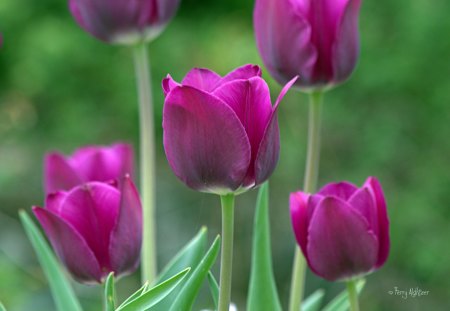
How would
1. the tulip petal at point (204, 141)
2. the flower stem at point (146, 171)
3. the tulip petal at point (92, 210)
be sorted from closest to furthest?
the tulip petal at point (204, 141), the tulip petal at point (92, 210), the flower stem at point (146, 171)

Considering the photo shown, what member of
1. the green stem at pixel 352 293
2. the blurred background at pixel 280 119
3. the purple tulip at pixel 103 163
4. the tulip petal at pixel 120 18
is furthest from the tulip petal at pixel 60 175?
the blurred background at pixel 280 119

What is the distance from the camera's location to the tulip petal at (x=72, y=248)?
608 mm

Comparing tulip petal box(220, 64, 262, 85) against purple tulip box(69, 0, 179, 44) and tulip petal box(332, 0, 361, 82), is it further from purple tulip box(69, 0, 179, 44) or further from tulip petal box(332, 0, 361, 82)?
purple tulip box(69, 0, 179, 44)

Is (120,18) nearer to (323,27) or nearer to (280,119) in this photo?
(323,27)

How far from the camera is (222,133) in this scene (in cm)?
52

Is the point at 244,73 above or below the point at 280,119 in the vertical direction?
above

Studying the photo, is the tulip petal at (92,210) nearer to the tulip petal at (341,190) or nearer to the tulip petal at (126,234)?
the tulip petal at (126,234)

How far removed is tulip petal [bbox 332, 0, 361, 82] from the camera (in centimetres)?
69

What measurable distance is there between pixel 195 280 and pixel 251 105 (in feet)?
0.33

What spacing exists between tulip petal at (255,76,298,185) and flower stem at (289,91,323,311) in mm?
134

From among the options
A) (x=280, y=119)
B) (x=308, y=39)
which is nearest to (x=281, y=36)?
(x=308, y=39)

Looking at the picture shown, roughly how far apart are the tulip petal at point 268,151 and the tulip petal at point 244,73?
0.02 m

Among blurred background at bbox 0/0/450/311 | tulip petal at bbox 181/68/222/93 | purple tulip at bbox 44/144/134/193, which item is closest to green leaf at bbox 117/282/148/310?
tulip petal at bbox 181/68/222/93

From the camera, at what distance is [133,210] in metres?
0.61
